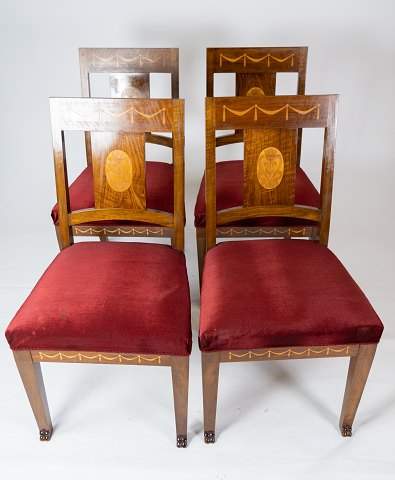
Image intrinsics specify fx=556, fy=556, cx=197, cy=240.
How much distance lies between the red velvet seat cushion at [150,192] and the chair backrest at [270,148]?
298mm

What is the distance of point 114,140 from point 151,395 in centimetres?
76

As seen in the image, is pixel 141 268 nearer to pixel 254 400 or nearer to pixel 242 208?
pixel 242 208

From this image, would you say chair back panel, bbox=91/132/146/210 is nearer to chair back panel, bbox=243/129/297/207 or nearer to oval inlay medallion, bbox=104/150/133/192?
oval inlay medallion, bbox=104/150/133/192

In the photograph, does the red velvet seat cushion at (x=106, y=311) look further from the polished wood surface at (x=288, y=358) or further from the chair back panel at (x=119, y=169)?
the chair back panel at (x=119, y=169)

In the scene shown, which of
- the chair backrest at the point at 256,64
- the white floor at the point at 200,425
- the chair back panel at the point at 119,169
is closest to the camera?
the white floor at the point at 200,425

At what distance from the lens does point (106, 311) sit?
1337 mm

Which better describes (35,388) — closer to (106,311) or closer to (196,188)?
(106,311)

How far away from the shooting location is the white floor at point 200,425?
1437 mm

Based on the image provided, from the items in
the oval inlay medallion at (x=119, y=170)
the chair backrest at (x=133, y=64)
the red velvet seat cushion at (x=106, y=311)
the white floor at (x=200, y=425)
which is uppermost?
the chair backrest at (x=133, y=64)

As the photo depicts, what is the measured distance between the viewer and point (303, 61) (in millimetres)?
2066

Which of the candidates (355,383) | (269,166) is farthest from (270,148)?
(355,383)

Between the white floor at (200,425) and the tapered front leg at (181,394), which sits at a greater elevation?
the tapered front leg at (181,394)

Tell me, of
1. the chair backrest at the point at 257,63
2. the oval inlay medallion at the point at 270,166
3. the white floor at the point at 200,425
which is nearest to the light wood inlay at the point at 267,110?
the oval inlay medallion at the point at 270,166

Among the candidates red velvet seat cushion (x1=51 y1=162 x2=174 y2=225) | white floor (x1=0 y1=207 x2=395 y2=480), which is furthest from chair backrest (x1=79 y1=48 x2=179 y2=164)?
white floor (x1=0 y1=207 x2=395 y2=480)
